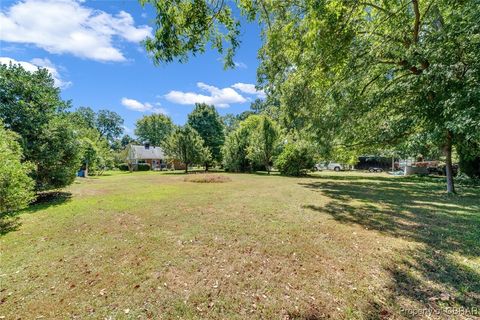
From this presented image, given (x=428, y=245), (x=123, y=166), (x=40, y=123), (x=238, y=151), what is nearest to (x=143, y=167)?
(x=123, y=166)

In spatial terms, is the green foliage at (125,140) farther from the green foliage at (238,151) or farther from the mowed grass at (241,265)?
the mowed grass at (241,265)

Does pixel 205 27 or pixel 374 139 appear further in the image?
pixel 374 139

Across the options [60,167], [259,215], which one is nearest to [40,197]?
[60,167]

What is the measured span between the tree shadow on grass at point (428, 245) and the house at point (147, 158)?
38365 millimetres

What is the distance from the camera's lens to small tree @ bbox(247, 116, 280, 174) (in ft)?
83.9

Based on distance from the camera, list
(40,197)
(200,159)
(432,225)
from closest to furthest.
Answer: (432,225)
(40,197)
(200,159)

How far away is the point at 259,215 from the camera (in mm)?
7379

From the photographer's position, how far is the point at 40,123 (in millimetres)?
9602

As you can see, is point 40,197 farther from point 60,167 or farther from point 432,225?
point 432,225

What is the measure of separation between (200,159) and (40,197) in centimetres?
1916

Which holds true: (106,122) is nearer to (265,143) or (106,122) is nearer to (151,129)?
(151,129)

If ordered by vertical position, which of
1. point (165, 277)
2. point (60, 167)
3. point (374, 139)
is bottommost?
point (165, 277)

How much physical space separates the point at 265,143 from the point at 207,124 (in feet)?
51.7

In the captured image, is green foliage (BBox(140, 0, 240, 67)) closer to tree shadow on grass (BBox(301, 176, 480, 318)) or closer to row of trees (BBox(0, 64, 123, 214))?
tree shadow on grass (BBox(301, 176, 480, 318))
